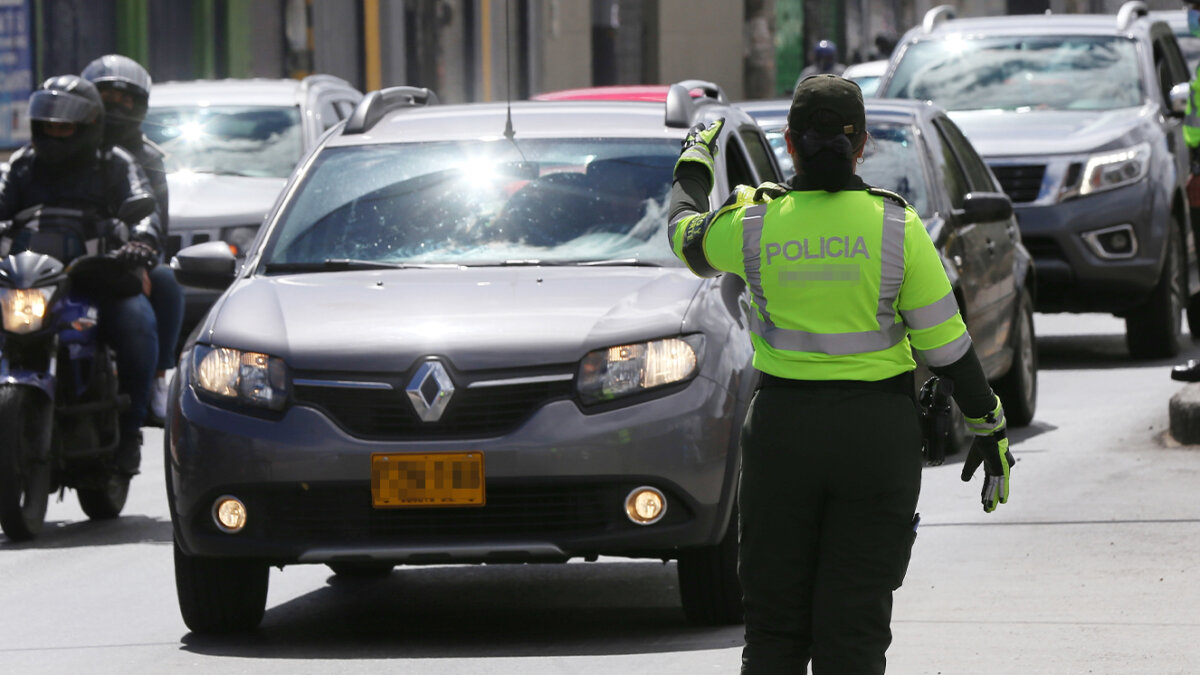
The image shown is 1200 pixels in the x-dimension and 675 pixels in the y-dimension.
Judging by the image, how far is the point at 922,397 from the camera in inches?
220

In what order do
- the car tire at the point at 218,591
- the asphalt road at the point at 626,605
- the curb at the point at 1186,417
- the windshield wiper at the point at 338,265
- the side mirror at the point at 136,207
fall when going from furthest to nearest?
the curb at the point at 1186,417
the side mirror at the point at 136,207
the windshield wiper at the point at 338,265
the car tire at the point at 218,591
the asphalt road at the point at 626,605

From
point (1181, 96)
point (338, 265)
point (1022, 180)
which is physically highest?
point (1181, 96)

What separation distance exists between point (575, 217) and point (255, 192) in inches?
331

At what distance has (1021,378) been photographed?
12250 millimetres

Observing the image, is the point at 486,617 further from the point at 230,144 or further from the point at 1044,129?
the point at 230,144

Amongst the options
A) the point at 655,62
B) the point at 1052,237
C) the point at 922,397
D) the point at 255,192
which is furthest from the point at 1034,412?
the point at 655,62

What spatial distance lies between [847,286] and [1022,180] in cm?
1019

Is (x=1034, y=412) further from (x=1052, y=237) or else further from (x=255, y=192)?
(x=255, y=192)

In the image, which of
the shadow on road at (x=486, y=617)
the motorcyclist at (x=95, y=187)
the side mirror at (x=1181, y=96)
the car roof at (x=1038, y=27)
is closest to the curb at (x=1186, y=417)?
the side mirror at (x=1181, y=96)

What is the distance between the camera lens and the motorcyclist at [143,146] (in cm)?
1062

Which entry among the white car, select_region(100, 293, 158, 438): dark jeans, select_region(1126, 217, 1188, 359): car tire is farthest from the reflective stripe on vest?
the white car

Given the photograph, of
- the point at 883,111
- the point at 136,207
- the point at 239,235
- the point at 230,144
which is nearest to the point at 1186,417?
the point at 883,111

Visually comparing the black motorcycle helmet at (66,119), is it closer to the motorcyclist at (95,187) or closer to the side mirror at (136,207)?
the motorcyclist at (95,187)

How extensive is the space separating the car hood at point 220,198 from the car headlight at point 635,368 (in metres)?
8.75
